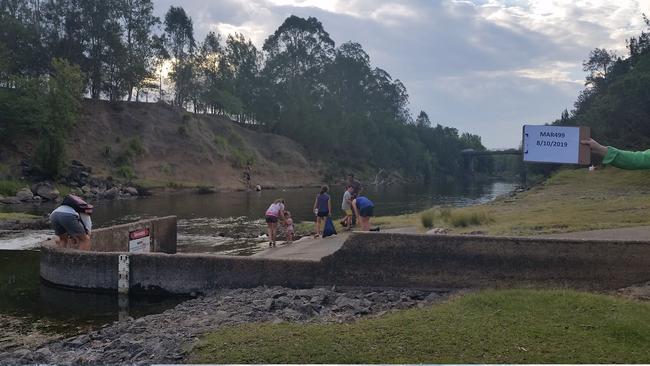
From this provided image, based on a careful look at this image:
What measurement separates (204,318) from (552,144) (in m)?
7.24

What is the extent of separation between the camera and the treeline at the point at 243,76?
7288 cm

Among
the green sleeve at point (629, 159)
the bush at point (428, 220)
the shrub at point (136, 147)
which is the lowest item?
the bush at point (428, 220)

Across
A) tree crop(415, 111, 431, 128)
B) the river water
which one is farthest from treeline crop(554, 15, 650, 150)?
tree crop(415, 111, 431, 128)

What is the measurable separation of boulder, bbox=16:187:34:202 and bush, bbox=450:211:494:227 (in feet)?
123

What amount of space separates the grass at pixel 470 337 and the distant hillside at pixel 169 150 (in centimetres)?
5648

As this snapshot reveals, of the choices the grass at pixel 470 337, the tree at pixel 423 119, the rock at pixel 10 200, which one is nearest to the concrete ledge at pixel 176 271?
the grass at pixel 470 337

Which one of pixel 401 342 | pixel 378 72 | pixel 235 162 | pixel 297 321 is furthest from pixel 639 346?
pixel 378 72

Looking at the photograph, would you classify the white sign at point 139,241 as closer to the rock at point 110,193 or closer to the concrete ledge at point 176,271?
the concrete ledge at point 176,271

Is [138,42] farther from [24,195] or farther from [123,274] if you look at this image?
[123,274]

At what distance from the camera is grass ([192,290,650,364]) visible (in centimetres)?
700

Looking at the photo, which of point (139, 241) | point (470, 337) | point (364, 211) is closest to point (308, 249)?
point (364, 211)

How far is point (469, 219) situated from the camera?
21156 mm

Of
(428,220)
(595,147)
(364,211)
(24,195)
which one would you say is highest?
(595,147)

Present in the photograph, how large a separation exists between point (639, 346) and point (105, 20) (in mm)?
78886
